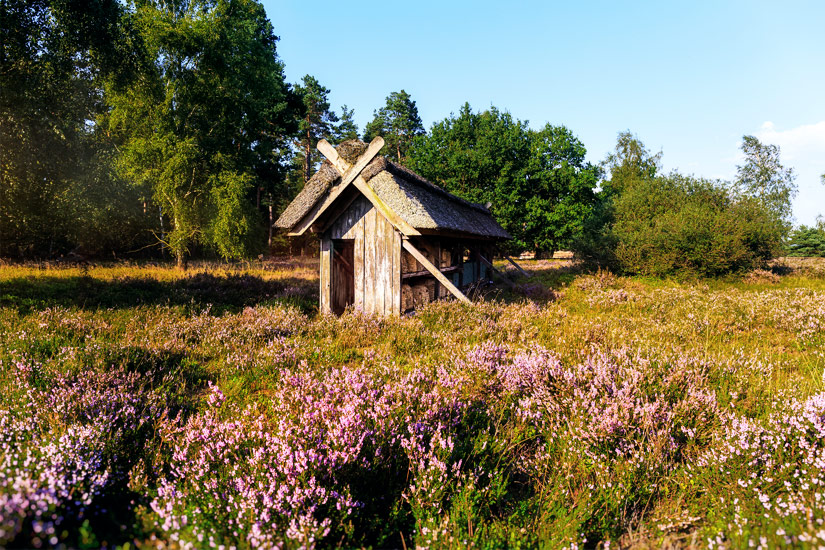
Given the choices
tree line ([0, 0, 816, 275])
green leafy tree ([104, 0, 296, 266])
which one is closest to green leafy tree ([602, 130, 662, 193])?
tree line ([0, 0, 816, 275])

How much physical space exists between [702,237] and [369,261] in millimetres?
14020

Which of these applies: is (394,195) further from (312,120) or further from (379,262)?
(312,120)

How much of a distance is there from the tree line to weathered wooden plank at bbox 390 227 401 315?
893 centimetres

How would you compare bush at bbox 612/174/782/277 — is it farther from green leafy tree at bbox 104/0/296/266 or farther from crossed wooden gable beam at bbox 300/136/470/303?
green leafy tree at bbox 104/0/296/266

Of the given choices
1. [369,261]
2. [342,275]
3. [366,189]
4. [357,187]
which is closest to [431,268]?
[369,261]

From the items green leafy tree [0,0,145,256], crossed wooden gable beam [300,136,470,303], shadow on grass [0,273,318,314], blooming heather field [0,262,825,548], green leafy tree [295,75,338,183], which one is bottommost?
blooming heather field [0,262,825,548]

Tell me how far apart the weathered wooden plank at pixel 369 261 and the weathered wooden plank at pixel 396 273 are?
1.73ft

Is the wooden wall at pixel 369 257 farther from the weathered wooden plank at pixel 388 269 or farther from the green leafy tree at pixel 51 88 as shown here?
the green leafy tree at pixel 51 88

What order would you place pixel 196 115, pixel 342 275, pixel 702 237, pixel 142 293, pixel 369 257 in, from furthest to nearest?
1. pixel 196 115
2. pixel 702 237
3. pixel 342 275
4. pixel 142 293
5. pixel 369 257

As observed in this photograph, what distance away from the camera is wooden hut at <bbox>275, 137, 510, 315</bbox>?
297 inches

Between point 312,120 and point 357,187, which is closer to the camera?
point 357,187

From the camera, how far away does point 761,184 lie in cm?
3703

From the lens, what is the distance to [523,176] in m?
28.0

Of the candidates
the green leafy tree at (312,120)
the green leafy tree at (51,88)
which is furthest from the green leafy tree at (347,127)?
the green leafy tree at (51,88)
